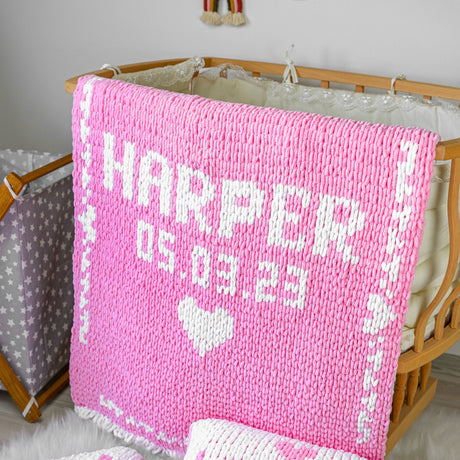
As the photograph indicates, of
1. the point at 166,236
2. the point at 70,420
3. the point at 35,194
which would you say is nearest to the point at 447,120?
the point at 166,236

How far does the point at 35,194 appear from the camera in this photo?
1391 mm

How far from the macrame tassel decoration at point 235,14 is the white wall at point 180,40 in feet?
0.09

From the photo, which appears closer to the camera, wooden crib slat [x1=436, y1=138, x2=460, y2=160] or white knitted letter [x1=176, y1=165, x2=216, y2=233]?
wooden crib slat [x1=436, y1=138, x2=460, y2=160]

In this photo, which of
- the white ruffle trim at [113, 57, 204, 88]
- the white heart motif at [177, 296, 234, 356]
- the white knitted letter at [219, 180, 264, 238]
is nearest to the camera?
the white knitted letter at [219, 180, 264, 238]

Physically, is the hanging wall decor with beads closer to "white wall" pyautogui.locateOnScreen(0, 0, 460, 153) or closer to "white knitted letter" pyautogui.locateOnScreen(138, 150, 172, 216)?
"white wall" pyautogui.locateOnScreen(0, 0, 460, 153)

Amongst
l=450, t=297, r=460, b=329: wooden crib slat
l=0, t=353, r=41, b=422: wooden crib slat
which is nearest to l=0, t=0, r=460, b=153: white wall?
l=450, t=297, r=460, b=329: wooden crib slat

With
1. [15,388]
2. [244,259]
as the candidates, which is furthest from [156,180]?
[15,388]

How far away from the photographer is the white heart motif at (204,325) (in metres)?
1.25

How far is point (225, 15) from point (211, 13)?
4 centimetres

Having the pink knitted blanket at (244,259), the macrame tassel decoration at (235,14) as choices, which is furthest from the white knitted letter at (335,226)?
the macrame tassel decoration at (235,14)

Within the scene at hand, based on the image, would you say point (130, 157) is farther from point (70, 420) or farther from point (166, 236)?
point (70, 420)

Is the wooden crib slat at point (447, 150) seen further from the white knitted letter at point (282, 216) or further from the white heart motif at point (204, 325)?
the white heart motif at point (204, 325)

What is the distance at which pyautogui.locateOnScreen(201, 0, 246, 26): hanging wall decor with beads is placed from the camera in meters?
1.72

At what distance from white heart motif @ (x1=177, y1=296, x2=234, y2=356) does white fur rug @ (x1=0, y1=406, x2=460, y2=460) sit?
306mm
